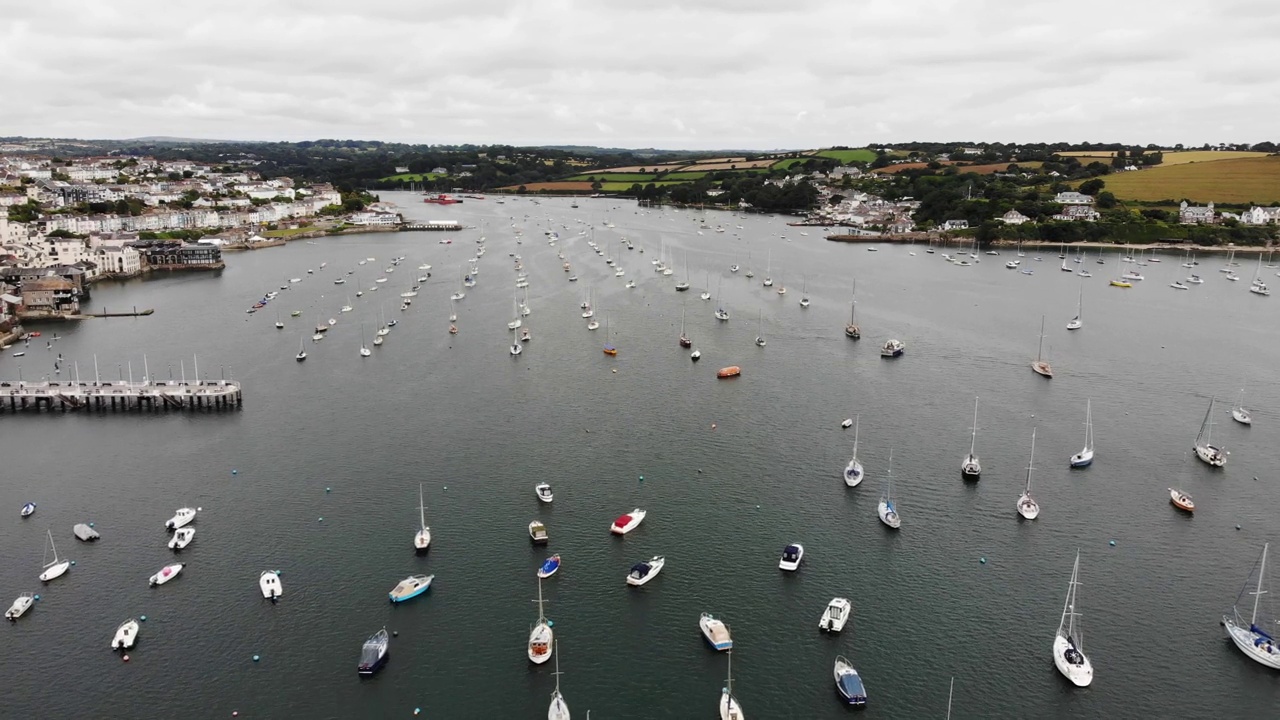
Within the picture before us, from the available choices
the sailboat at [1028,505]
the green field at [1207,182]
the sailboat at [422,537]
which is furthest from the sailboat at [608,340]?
the green field at [1207,182]

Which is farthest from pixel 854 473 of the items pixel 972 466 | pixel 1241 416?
pixel 1241 416

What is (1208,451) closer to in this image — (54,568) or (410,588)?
(410,588)

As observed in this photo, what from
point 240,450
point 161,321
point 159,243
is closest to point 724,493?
point 240,450

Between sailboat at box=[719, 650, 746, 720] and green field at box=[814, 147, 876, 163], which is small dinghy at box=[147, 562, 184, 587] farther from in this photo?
green field at box=[814, 147, 876, 163]

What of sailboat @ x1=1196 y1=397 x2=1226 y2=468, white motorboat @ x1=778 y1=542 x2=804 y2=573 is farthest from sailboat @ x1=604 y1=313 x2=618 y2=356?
sailboat @ x1=1196 y1=397 x2=1226 y2=468

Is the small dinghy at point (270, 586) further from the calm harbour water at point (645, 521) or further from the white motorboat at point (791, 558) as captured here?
the white motorboat at point (791, 558)

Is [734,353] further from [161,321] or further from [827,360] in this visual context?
[161,321]
